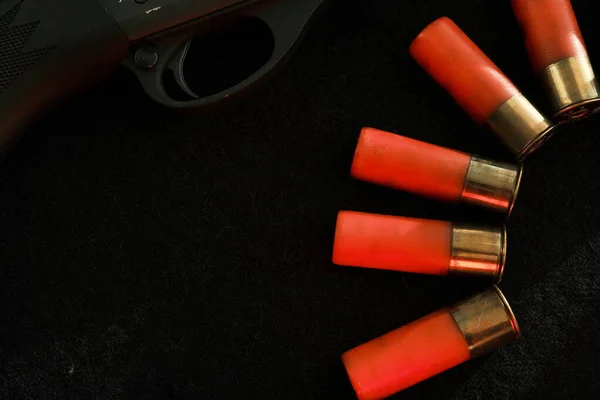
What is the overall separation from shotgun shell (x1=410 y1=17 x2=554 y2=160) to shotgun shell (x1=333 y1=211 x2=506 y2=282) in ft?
0.55

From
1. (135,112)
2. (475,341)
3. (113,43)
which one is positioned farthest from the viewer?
(135,112)

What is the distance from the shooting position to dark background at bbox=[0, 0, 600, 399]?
4.04ft

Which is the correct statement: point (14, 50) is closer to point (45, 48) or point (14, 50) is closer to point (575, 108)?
point (45, 48)

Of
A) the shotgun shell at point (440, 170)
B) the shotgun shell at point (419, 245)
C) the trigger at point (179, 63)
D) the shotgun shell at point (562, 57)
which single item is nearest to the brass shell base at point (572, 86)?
the shotgun shell at point (562, 57)

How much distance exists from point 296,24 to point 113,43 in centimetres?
29

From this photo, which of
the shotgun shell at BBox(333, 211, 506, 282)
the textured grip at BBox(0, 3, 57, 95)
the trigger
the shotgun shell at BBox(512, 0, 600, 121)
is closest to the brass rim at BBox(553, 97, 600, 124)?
the shotgun shell at BBox(512, 0, 600, 121)

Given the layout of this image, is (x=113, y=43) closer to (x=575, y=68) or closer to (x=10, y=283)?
(x=10, y=283)

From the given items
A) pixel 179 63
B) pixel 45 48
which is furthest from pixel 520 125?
pixel 45 48

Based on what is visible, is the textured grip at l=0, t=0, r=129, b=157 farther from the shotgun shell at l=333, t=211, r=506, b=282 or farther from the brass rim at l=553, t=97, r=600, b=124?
the brass rim at l=553, t=97, r=600, b=124

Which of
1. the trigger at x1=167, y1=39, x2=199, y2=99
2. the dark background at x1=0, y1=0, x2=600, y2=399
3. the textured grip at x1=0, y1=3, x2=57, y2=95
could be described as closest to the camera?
the textured grip at x1=0, y1=3, x2=57, y2=95

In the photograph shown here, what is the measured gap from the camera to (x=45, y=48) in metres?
1.04

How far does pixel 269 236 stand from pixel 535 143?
0.48m

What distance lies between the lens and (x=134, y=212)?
4.16ft

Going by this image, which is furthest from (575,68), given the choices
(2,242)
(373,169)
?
(2,242)
